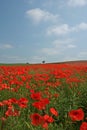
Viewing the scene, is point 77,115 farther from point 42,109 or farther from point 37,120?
point 42,109

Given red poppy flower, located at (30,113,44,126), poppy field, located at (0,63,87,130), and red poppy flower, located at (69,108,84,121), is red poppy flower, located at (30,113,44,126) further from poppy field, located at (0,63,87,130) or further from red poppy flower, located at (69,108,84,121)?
red poppy flower, located at (69,108,84,121)

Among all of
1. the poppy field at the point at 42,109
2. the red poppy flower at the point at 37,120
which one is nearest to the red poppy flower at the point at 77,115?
the poppy field at the point at 42,109

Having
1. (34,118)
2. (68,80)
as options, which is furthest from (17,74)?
(34,118)

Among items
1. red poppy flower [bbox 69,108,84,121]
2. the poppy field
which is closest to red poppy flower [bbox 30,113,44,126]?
the poppy field

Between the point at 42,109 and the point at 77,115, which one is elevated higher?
the point at 77,115

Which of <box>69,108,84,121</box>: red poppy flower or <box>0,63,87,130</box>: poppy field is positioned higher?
<box>69,108,84,121</box>: red poppy flower

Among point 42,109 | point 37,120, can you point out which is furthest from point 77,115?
point 42,109

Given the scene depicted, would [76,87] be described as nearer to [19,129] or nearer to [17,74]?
[17,74]

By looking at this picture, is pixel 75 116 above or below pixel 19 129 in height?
above

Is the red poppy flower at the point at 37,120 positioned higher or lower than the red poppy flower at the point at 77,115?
lower

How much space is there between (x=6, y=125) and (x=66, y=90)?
12.0ft

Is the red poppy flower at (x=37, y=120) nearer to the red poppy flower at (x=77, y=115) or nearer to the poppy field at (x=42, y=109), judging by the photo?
the poppy field at (x=42, y=109)

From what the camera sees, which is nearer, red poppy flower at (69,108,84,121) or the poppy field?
red poppy flower at (69,108,84,121)

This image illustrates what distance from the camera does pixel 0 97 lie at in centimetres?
604
